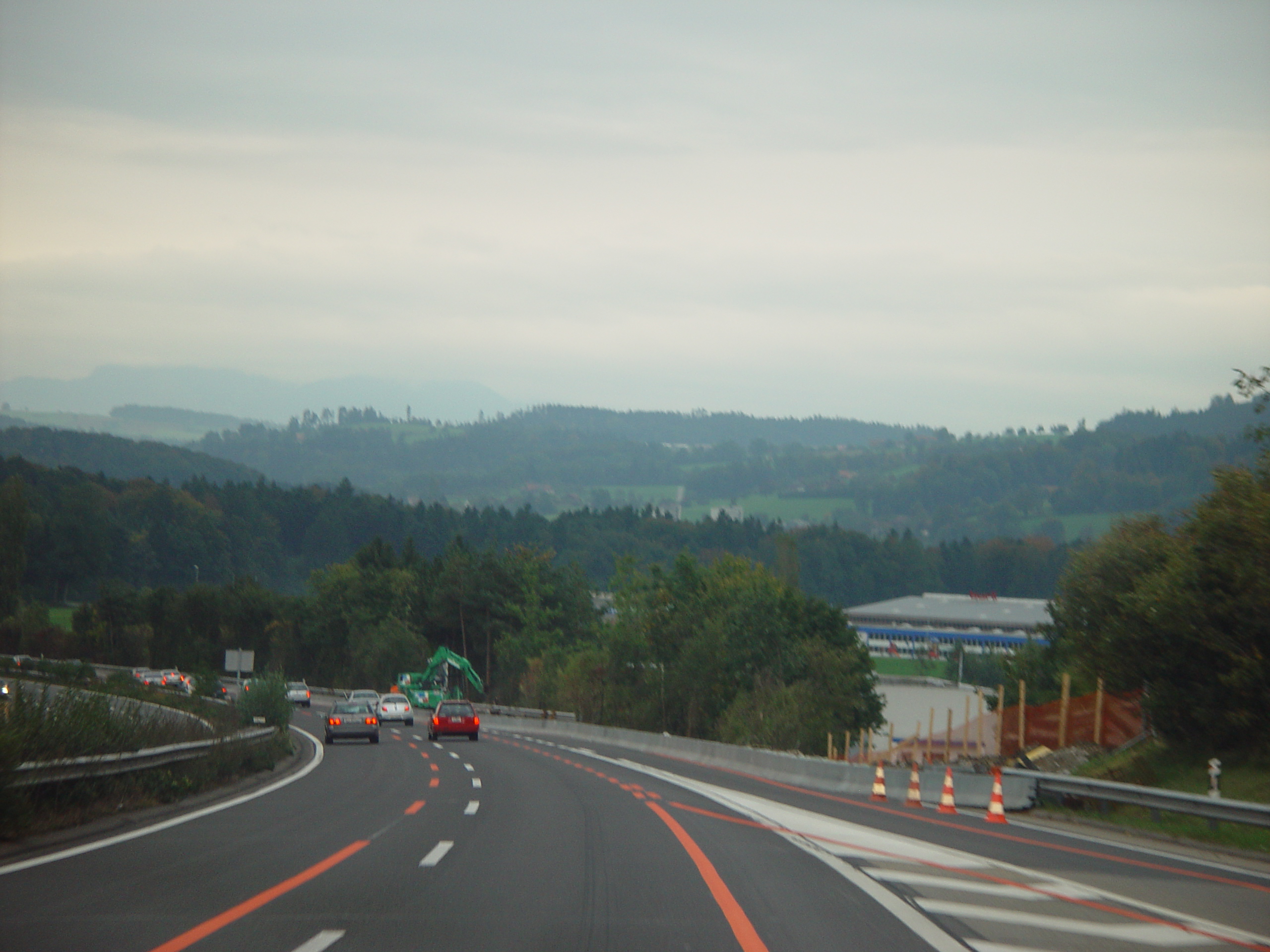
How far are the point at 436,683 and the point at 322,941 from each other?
3130 inches

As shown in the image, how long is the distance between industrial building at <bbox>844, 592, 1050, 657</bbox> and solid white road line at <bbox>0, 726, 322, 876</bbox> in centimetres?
15504

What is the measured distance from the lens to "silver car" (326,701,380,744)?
42.5 metres

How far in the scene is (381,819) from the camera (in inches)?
643

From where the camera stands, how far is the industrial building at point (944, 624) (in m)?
174

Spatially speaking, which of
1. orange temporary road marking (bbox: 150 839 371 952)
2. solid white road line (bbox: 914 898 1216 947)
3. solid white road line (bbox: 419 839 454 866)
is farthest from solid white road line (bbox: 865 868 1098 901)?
orange temporary road marking (bbox: 150 839 371 952)

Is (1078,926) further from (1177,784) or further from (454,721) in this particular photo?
(454,721)

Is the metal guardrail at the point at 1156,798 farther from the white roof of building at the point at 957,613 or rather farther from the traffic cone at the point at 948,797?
the white roof of building at the point at 957,613

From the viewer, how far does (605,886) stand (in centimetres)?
1095

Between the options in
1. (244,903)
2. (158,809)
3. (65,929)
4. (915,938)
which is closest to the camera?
(65,929)

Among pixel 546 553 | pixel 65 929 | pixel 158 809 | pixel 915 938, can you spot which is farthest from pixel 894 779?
pixel 546 553

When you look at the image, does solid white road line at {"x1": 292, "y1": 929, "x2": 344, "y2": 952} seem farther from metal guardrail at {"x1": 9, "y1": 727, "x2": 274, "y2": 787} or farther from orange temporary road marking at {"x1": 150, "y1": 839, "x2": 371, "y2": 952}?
metal guardrail at {"x1": 9, "y1": 727, "x2": 274, "y2": 787}

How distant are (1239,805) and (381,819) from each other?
36.7 ft

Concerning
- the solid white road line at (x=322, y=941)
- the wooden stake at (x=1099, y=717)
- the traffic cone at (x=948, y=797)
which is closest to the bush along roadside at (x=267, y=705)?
the traffic cone at (x=948, y=797)

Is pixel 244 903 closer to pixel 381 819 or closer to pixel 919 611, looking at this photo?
pixel 381 819
